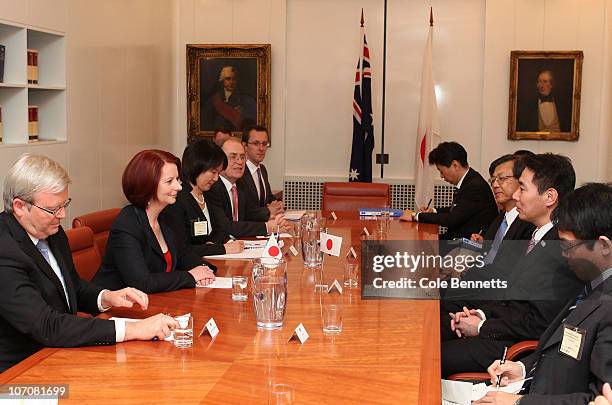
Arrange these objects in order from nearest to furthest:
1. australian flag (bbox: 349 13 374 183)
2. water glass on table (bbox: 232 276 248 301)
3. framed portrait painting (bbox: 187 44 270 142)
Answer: water glass on table (bbox: 232 276 248 301) < australian flag (bbox: 349 13 374 183) < framed portrait painting (bbox: 187 44 270 142)

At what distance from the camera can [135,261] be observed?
142 inches

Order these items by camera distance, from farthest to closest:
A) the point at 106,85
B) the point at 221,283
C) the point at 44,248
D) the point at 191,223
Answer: the point at 106,85 < the point at 191,223 < the point at 221,283 < the point at 44,248

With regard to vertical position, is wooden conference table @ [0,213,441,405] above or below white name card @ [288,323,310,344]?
below

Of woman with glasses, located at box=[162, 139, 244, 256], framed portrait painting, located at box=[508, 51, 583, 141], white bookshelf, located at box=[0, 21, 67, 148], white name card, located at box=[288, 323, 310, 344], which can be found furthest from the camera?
framed portrait painting, located at box=[508, 51, 583, 141]

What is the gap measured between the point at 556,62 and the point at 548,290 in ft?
18.8

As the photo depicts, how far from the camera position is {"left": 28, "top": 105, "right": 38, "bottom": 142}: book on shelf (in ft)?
20.5

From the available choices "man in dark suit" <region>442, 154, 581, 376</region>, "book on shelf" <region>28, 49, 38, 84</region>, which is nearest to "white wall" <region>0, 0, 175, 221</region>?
"book on shelf" <region>28, 49, 38, 84</region>

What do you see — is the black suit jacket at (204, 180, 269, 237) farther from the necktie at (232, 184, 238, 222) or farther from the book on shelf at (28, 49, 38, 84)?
the book on shelf at (28, 49, 38, 84)

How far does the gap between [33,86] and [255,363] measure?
169 inches

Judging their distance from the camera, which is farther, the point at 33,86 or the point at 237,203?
the point at 237,203

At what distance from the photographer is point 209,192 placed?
5.71 metres

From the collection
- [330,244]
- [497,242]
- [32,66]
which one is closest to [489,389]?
[330,244]

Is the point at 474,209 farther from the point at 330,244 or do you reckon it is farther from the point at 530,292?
the point at 530,292

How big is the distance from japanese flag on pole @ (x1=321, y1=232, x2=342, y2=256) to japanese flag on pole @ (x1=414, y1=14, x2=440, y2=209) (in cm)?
450
